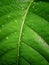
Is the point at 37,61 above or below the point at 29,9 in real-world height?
below

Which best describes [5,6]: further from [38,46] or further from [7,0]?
[38,46]

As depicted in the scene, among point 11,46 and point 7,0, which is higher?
point 7,0

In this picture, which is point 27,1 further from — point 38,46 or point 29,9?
point 38,46

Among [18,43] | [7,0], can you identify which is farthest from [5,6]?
[18,43]

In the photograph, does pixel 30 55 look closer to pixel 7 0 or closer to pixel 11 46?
pixel 11 46
